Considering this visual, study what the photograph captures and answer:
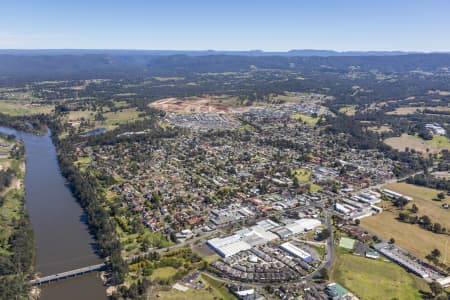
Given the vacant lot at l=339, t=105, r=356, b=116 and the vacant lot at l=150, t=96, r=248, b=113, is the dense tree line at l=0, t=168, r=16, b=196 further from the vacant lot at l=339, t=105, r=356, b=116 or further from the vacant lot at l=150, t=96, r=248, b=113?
the vacant lot at l=339, t=105, r=356, b=116

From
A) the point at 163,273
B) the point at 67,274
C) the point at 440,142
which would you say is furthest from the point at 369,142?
the point at 67,274

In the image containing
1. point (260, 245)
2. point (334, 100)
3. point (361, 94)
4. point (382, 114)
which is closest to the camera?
point (260, 245)

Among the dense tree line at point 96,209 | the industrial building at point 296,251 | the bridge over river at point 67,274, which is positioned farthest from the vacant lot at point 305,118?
the bridge over river at point 67,274

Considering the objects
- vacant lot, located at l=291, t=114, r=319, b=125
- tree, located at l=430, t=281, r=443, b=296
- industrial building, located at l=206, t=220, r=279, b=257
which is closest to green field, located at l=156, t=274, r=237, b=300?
industrial building, located at l=206, t=220, r=279, b=257

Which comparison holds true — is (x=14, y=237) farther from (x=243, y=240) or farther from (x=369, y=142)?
(x=369, y=142)

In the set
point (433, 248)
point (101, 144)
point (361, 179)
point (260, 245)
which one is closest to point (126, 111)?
point (101, 144)

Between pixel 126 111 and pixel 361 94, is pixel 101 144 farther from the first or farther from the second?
pixel 361 94
